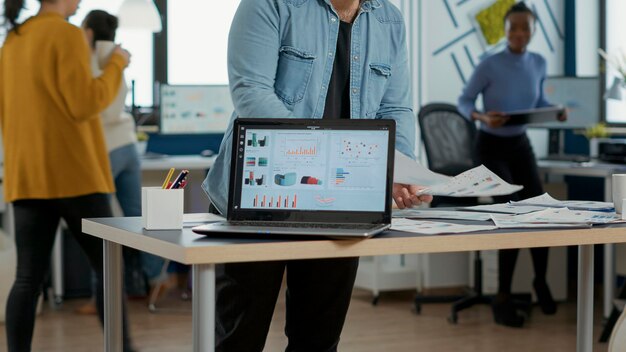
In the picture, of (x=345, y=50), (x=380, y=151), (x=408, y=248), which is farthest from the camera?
(x=345, y=50)

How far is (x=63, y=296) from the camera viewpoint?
17.3 feet

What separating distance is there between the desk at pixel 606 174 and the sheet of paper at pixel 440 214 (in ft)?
7.77

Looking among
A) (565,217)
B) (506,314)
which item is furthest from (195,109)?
(565,217)

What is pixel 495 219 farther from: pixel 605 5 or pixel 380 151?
pixel 605 5

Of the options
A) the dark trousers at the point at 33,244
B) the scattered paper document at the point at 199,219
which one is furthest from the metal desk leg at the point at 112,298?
the dark trousers at the point at 33,244

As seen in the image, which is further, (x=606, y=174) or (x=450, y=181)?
(x=606, y=174)

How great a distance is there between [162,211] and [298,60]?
519 mm

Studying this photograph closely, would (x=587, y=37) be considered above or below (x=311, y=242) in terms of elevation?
above

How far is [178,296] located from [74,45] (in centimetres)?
262

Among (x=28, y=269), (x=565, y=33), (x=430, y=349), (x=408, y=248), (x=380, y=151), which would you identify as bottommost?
(x=430, y=349)

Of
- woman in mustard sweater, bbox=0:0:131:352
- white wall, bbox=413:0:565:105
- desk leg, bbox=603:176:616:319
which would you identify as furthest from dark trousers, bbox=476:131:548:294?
woman in mustard sweater, bbox=0:0:131:352

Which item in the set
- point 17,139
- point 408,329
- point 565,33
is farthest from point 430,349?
point 565,33

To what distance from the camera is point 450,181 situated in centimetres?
220

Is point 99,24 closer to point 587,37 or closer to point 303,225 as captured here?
point 303,225
